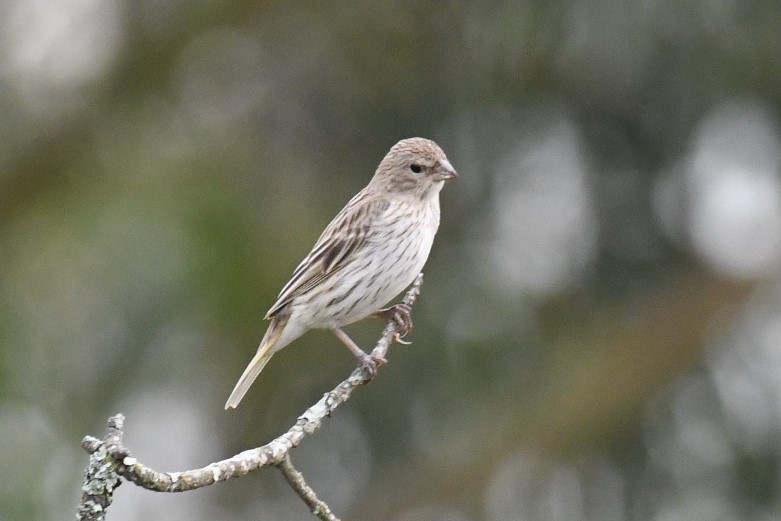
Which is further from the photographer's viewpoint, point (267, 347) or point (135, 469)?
point (267, 347)

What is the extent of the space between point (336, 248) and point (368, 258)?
0.76 feet

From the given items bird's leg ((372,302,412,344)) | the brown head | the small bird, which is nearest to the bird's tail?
the small bird

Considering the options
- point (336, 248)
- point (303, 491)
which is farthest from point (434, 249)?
point (303, 491)

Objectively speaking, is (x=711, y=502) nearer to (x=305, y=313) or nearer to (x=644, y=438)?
(x=644, y=438)

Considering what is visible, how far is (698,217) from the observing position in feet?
31.1

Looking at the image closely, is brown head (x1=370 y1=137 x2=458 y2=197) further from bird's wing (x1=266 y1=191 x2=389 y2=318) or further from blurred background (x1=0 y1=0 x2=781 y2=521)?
blurred background (x1=0 y1=0 x2=781 y2=521)

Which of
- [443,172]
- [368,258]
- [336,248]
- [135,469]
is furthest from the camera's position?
[443,172]

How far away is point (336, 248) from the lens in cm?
635

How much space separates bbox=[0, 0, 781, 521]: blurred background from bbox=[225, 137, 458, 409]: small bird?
7.56 feet

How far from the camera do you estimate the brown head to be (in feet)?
21.3

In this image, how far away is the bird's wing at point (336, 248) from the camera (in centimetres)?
616

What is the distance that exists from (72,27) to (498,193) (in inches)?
120

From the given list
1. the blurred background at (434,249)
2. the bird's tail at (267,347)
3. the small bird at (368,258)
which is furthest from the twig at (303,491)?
the blurred background at (434,249)

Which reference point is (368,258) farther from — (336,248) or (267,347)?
(267,347)
